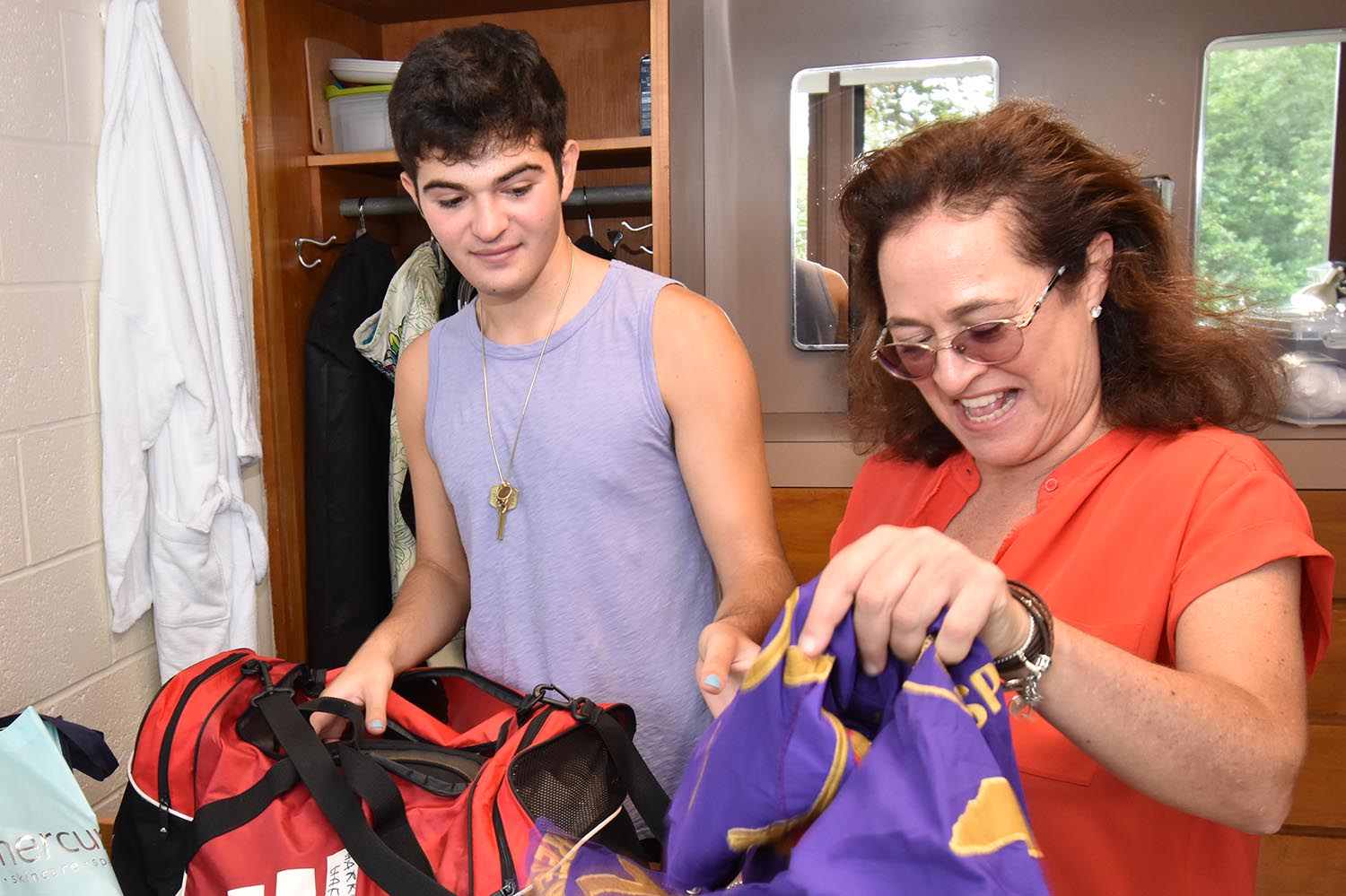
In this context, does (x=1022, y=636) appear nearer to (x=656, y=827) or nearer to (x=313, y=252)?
(x=656, y=827)

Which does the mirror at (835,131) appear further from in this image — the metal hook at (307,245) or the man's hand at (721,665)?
the man's hand at (721,665)

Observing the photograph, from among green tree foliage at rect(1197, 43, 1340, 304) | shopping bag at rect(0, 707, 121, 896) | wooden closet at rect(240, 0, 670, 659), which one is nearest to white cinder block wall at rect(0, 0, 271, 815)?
wooden closet at rect(240, 0, 670, 659)

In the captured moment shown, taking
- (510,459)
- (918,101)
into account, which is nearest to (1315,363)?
(918,101)

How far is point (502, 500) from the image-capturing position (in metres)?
1.35

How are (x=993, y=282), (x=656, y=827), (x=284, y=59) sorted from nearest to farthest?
1. (x=993, y=282)
2. (x=656, y=827)
3. (x=284, y=59)

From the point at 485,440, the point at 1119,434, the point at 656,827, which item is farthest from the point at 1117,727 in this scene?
the point at 485,440

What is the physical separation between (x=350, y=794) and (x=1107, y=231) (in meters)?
0.87

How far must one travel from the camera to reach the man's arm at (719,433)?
1257 millimetres

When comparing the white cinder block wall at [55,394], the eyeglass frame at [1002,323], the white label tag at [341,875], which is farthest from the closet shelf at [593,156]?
the white label tag at [341,875]

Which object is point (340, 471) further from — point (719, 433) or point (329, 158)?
point (719, 433)

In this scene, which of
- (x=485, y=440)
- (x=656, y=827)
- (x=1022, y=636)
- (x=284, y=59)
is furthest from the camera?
(x=284, y=59)

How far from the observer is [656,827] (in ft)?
3.48

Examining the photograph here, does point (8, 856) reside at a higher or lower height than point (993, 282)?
lower

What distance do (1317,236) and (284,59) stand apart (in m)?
2.17
